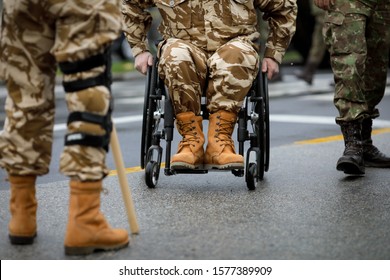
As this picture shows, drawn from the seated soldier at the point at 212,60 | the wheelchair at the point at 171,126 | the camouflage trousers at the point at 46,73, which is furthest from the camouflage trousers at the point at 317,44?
the camouflage trousers at the point at 46,73

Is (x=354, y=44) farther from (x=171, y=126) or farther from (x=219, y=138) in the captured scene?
(x=171, y=126)

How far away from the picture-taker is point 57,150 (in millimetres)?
7836

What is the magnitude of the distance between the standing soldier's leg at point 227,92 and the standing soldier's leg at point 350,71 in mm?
716

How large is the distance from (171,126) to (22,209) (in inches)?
64.1

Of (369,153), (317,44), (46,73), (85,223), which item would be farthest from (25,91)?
(317,44)

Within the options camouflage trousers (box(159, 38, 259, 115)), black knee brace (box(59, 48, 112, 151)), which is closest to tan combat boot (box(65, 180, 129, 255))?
black knee brace (box(59, 48, 112, 151))

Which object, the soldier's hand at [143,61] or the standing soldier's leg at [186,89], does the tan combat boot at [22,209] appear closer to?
the standing soldier's leg at [186,89]

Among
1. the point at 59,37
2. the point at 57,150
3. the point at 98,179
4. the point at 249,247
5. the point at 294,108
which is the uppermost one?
the point at 59,37

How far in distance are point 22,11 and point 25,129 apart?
0.48m

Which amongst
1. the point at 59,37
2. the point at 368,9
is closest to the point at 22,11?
the point at 59,37

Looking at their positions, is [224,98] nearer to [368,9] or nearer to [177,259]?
[368,9]

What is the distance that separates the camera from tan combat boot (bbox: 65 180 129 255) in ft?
13.4

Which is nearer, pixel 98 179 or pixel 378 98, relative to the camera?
pixel 98 179

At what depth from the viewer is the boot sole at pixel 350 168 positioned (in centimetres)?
606
